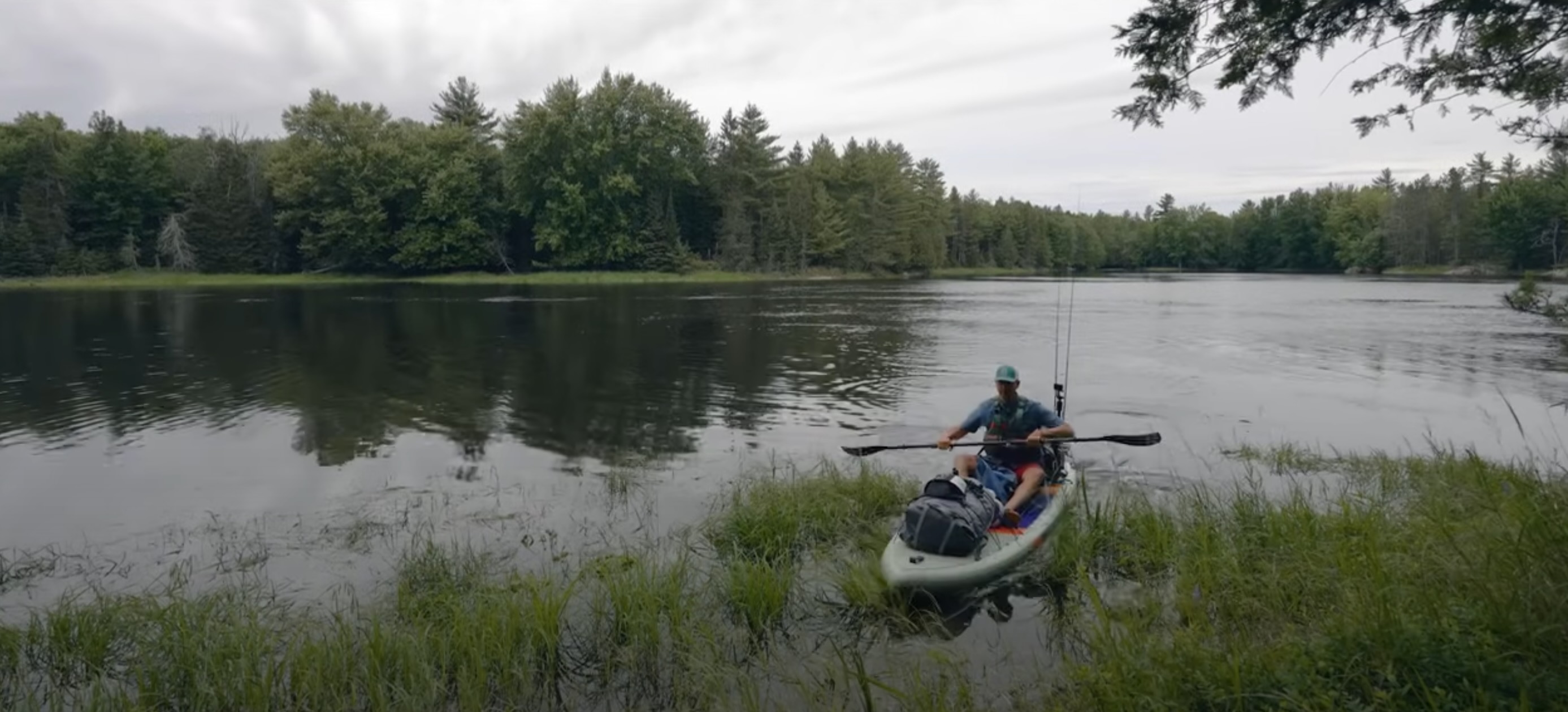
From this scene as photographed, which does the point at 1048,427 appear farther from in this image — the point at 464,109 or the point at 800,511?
the point at 464,109

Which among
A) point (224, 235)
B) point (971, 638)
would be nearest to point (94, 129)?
point (224, 235)

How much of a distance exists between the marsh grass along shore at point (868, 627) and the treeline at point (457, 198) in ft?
214

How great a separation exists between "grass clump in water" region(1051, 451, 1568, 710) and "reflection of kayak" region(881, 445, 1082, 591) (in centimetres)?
29

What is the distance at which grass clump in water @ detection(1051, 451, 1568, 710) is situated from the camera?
Result: 3906 millimetres

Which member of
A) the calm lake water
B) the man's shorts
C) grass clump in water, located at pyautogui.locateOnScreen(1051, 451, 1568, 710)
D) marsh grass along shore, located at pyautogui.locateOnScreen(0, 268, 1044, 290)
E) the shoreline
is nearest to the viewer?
grass clump in water, located at pyautogui.locateOnScreen(1051, 451, 1568, 710)

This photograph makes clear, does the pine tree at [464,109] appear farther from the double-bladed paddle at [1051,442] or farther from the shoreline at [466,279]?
the double-bladed paddle at [1051,442]

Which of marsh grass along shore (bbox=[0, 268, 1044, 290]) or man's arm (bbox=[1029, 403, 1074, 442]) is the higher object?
marsh grass along shore (bbox=[0, 268, 1044, 290])

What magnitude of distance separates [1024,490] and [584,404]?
32.3 feet

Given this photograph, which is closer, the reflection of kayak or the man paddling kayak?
the reflection of kayak

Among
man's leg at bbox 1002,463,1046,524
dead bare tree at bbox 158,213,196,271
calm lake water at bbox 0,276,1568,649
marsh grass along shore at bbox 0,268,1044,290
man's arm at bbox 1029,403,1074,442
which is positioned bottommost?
calm lake water at bbox 0,276,1568,649

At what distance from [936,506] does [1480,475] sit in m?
4.08

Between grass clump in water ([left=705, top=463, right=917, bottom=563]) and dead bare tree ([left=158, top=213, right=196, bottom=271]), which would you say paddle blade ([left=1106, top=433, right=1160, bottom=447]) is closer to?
grass clump in water ([left=705, top=463, right=917, bottom=563])

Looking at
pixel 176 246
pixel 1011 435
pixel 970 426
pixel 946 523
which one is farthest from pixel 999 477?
pixel 176 246

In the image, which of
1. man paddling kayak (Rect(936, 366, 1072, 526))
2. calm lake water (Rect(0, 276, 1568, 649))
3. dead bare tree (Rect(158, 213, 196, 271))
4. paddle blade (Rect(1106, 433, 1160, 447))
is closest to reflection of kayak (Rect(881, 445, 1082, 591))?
man paddling kayak (Rect(936, 366, 1072, 526))
